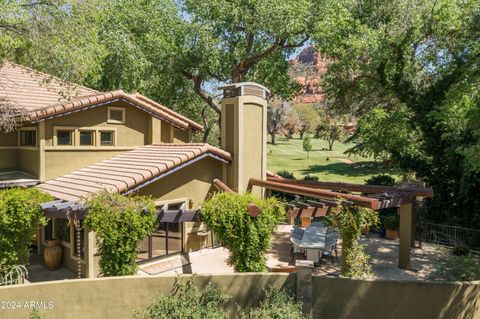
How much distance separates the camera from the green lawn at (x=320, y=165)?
44750 millimetres

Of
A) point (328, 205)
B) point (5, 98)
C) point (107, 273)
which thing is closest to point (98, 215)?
point (107, 273)

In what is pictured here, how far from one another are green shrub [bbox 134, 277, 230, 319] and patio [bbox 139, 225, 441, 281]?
3.53m

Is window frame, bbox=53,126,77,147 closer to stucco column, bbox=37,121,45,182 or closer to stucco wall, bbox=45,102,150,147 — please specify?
stucco wall, bbox=45,102,150,147

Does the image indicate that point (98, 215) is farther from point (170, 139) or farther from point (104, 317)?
point (170, 139)

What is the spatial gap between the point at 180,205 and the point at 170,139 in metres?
5.37

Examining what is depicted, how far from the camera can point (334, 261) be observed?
15.2 m

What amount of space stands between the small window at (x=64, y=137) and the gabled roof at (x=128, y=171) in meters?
1.30

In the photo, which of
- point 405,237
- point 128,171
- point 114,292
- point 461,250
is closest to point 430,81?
point 461,250

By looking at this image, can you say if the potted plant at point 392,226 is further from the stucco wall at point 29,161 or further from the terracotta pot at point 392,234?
the stucco wall at point 29,161

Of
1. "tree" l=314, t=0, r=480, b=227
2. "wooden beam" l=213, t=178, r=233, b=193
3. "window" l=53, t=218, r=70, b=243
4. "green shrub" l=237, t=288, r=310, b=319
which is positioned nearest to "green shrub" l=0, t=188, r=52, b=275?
"window" l=53, t=218, r=70, b=243

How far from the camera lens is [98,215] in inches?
375

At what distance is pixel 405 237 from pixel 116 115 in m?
13.5

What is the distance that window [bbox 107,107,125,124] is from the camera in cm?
1676

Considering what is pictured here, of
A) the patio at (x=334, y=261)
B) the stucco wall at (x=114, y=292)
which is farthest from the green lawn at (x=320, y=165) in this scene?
the stucco wall at (x=114, y=292)
